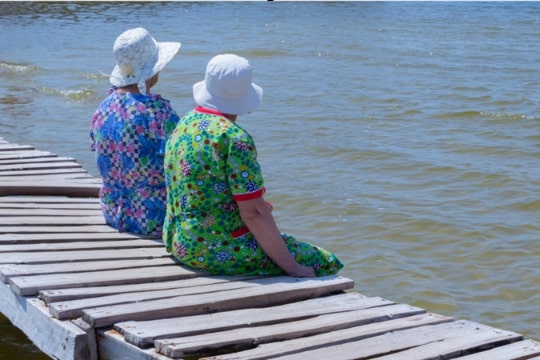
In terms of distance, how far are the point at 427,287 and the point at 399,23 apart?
25.6 m

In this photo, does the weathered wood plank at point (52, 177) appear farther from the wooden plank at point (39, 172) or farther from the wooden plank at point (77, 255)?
the wooden plank at point (77, 255)

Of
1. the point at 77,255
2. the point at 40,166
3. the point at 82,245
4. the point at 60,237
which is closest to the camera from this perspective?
the point at 77,255

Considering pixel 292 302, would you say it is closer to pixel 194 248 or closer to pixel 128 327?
pixel 194 248

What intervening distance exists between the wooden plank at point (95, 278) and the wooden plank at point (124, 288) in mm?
39

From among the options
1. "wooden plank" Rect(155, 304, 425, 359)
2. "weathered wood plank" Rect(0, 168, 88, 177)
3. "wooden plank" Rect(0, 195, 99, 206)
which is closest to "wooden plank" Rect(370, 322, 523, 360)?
"wooden plank" Rect(155, 304, 425, 359)

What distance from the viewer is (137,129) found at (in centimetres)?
498

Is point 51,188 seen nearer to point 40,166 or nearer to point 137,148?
point 40,166

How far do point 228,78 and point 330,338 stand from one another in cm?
126

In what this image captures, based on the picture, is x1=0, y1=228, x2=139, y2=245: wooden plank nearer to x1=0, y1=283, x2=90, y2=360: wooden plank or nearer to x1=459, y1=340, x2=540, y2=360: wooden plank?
x1=0, y1=283, x2=90, y2=360: wooden plank

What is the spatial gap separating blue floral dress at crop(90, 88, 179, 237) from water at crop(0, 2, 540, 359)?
93 centimetres

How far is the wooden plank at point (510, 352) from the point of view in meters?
3.75

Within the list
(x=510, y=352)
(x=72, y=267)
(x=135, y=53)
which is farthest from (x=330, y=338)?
(x=135, y=53)

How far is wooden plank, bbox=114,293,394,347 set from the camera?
369cm

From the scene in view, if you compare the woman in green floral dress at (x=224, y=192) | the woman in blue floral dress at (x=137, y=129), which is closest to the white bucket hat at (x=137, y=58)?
the woman in blue floral dress at (x=137, y=129)
